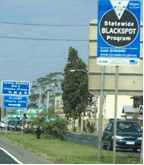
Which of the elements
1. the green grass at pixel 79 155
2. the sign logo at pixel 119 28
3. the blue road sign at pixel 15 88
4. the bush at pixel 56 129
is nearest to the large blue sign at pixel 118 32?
the sign logo at pixel 119 28

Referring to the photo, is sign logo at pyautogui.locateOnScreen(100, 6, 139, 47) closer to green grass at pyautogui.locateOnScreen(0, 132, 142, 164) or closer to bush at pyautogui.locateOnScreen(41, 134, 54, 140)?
green grass at pyautogui.locateOnScreen(0, 132, 142, 164)

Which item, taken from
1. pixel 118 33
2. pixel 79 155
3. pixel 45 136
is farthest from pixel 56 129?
pixel 118 33

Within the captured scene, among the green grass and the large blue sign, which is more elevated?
the large blue sign

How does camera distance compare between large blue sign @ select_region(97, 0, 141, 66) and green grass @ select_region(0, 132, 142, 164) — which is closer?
large blue sign @ select_region(97, 0, 141, 66)

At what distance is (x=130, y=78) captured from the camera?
17641 millimetres

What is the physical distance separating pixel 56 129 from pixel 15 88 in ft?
21.1

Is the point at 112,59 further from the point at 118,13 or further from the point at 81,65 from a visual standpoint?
the point at 81,65

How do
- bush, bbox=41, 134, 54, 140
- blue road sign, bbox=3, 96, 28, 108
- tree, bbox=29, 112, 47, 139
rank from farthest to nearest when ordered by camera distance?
blue road sign, bbox=3, 96, 28, 108
tree, bbox=29, 112, 47, 139
bush, bbox=41, 134, 54, 140

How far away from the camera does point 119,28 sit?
50.2 ft

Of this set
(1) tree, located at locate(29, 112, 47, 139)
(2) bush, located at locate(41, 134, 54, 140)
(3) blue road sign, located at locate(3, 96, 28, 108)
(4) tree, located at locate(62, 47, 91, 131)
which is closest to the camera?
(2) bush, located at locate(41, 134, 54, 140)

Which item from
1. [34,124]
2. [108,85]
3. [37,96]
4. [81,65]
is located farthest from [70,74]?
[108,85]

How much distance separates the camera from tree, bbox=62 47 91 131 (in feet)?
264

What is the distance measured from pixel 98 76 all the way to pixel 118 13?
3.15 meters

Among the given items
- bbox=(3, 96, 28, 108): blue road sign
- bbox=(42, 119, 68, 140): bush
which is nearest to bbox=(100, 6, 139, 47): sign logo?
bbox=(42, 119, 68, 140): bush
